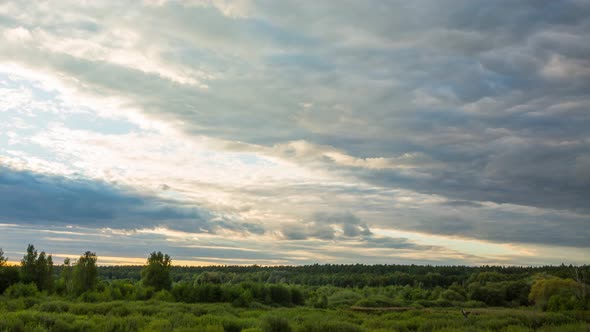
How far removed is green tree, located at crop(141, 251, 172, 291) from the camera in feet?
230

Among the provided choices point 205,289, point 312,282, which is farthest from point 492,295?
point 312,282

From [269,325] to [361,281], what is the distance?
12361 cm

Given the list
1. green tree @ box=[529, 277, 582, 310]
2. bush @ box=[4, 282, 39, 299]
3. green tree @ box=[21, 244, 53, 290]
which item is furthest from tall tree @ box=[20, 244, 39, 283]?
green tree @ box=[529, 277, 582, 310]

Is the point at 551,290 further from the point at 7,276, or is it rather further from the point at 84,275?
the point at 7,276

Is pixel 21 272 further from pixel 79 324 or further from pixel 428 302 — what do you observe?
pixel 428 302

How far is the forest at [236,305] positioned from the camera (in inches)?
1097

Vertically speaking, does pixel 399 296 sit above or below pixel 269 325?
below

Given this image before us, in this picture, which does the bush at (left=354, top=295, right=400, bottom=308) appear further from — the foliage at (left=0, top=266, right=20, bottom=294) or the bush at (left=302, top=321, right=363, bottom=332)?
the bush at (left=302, top=321, right=363, bottom=332)

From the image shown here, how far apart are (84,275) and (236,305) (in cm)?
2072

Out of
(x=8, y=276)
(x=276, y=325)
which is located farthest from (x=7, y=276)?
(x=276, y=325)

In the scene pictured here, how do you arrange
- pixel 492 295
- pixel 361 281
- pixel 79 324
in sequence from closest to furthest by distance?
1. pixel 79 324
2. pixel 492 295
3. pixel 361 281

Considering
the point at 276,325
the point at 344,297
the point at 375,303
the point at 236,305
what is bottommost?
the point at 344,297

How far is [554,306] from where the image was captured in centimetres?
6053

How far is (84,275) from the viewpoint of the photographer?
64688 mm
